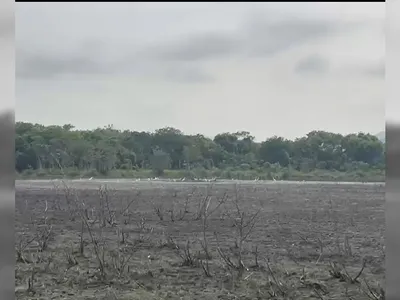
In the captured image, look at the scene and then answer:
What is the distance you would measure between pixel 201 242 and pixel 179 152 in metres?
0.27

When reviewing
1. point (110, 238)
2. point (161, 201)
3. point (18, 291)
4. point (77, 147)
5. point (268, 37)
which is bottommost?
point (18, 291)

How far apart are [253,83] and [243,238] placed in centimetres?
45

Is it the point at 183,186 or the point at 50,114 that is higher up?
the point at 50,114

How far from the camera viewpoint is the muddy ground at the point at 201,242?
1652mm

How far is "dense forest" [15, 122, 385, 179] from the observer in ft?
5.43

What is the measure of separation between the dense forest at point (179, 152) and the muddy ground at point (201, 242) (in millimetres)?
61

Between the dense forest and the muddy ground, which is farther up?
the dense forest

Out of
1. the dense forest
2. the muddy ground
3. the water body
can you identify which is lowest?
the muddy ground

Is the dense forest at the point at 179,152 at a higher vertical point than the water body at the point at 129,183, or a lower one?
higher

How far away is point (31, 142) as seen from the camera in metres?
1.68

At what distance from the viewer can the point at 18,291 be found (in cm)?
167

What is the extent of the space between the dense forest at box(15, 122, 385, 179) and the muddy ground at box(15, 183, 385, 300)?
61 mm

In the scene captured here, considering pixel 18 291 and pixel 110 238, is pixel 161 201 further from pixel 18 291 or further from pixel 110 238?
pixel 18 291

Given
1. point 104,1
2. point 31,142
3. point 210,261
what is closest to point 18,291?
point 31,142
